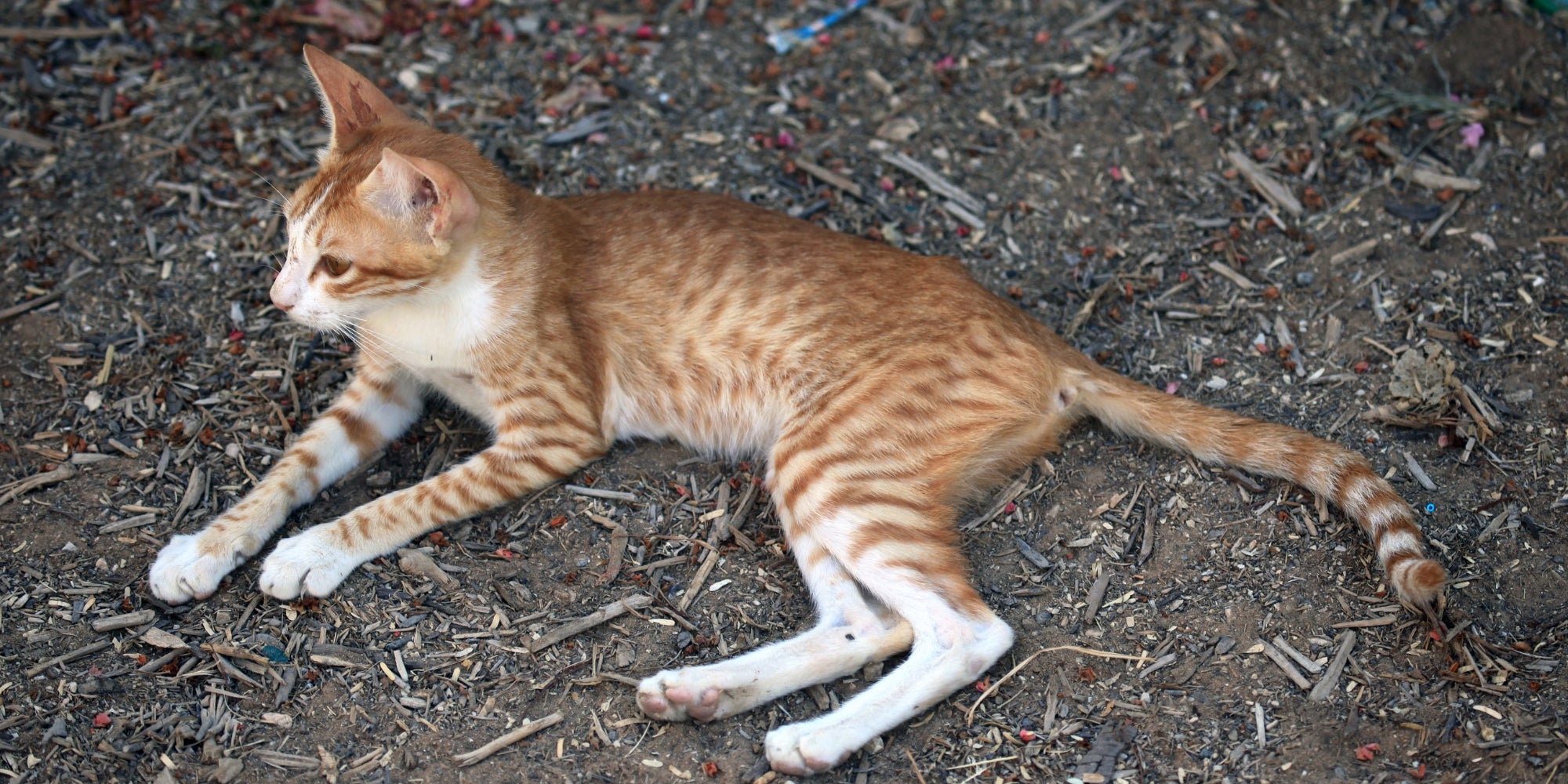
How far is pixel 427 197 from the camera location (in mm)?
3713

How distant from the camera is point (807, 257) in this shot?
4328 mm

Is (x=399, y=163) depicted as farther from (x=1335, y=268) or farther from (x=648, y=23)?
(x=1335, y=268)

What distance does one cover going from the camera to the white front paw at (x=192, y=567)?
383cm

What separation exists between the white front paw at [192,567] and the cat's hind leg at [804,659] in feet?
4.60

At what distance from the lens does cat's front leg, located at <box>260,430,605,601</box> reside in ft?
12.6

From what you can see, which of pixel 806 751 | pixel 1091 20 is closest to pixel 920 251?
pixel 1091 20

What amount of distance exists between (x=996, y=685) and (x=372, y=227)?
92.0 inches

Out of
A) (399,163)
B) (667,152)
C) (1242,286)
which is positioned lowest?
(1242,286)

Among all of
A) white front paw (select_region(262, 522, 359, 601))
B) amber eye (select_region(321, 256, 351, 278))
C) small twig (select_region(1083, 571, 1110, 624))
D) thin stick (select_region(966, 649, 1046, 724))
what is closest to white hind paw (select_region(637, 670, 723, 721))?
thin stick (select_region(966, 649, 1046, 724))

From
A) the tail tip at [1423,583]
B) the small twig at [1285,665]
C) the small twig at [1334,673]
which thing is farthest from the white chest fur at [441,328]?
the tail tip at [1423,583]

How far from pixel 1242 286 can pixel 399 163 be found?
326 cm

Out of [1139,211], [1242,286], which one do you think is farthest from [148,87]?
[1242,286]

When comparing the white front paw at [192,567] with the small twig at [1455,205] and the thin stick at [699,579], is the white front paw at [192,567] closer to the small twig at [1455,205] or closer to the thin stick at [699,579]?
the thin stick at [699,579]

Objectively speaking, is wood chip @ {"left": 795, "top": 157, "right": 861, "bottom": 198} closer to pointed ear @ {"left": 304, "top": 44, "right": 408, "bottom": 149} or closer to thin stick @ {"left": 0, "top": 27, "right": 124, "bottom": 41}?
pointed ear @ {"left": 304, "top": 44, "right": 408, "bottom": 149}
